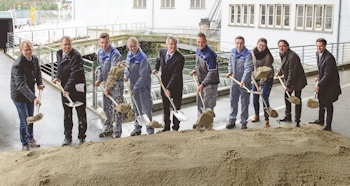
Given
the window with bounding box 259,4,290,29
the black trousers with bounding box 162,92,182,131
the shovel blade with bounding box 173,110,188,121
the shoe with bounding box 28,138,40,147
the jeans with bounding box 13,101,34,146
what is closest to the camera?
the jeans with bounding box 13,101,34,146

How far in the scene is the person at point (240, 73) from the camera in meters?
8.55

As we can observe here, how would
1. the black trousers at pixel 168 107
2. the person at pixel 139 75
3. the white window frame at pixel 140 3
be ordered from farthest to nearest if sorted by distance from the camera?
the white window frame at pixel 140 3 → the black trousers at pixel 168 107 → the person at pixel 139 75

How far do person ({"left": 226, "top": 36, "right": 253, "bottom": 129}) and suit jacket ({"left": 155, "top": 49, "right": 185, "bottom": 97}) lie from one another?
1.11m

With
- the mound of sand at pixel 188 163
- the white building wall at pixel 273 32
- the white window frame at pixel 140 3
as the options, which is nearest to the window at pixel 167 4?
the white window frame at pixel 140 3

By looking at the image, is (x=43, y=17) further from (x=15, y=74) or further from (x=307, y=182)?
(x=307, y=182)

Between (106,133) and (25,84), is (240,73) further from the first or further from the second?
(25,84)

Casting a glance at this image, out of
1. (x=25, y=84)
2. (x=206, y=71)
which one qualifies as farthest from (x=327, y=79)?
(x=25, y=84)

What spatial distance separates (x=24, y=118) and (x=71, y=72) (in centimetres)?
102

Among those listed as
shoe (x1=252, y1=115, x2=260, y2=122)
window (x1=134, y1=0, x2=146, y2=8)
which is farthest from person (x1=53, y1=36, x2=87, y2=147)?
window (x1=134, y1=0, x2=146, y2=8)

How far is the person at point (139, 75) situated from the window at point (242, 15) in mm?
21274

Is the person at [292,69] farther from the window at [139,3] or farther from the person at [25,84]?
the window at [139,3]

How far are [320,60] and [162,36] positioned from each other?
2932 cm

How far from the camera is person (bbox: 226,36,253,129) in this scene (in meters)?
8.55

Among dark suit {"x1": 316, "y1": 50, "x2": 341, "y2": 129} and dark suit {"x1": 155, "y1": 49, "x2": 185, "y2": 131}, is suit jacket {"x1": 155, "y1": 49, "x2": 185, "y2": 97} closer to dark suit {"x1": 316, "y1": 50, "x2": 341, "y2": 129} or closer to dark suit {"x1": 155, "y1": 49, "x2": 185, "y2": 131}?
dark suit {"x1": 155, "y1": 49, "x2": 185, "y2": 131}
